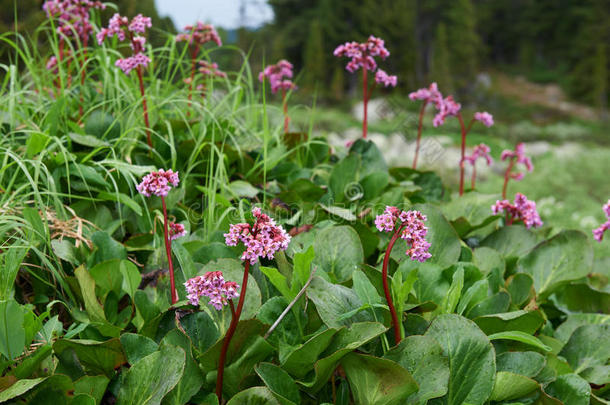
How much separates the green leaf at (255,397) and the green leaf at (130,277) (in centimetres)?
44

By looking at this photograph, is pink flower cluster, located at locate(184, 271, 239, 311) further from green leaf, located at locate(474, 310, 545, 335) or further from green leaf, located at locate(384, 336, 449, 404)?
green leaf, located at locate(474, 310, 545, 335)

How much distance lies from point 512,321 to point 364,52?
117 cm

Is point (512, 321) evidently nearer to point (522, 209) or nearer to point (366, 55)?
point (522, 209)

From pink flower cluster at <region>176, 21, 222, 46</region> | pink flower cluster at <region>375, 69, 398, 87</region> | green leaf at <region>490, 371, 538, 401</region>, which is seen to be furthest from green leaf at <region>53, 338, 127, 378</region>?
pink flower cluster at <region>176, 21, 222, 46</region>

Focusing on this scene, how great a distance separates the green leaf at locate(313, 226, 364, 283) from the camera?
4.72 ft

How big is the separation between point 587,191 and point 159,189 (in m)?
7.97

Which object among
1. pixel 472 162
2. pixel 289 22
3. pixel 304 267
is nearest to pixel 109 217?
pixel 304 267

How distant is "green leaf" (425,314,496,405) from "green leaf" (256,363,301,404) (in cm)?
32

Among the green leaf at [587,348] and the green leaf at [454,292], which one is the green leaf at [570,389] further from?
the green leaf at [454,292]

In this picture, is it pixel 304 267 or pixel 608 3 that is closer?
pixel 304 267

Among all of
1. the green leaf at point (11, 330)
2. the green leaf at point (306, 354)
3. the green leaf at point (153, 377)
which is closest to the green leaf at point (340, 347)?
the green leaf at point (306, 354)

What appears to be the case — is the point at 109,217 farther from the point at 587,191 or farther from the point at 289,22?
the point at 289,22

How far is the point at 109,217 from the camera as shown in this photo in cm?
173

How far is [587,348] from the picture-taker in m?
1.40
